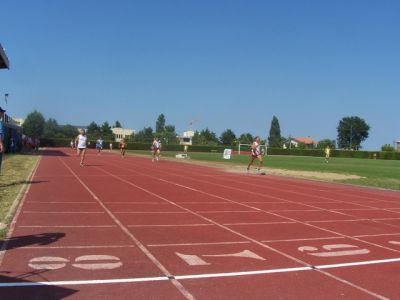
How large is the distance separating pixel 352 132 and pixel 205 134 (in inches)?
1975

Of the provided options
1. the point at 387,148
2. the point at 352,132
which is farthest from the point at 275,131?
the point at 387,148

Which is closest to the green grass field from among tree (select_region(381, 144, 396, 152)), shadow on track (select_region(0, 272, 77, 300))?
shadow on track (select_region(0, 272, 77, 300))

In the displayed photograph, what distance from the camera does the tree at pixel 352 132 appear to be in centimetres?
16888

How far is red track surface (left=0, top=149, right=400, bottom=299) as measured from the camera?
5699mm

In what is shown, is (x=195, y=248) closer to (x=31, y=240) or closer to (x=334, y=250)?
(x=334, y=250)

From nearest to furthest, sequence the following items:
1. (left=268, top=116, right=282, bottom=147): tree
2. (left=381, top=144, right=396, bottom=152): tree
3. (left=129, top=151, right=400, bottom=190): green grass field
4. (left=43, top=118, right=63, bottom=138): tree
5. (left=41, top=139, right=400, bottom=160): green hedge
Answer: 1. (left=129, top=151, right=400, bottom=190): green grass field
2. (left=41, top=139, right=400, bottom=160): green hedge
3. (left=381, top=144, right=396, bottom=152): tree
4. (left=43, top=118, right=63, bottom=138): tree
5. (left=268, top=116, right=282, bottom=147): tree

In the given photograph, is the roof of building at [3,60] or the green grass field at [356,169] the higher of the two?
the roof of building at [3,60]

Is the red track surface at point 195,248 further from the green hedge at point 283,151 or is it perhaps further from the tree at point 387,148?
the tree at point 387,148

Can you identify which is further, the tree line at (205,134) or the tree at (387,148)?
the tree line at (205,134)

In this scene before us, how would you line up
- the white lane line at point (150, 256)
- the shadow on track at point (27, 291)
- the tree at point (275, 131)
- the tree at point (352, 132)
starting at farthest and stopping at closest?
the tree at point (275, 131), the tree at point (352, 132), the white lane line at point (150, 256), the shadow on track at point (27, 291)

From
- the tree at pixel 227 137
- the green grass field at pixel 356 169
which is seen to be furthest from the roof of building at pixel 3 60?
the tree at pixel 227 137

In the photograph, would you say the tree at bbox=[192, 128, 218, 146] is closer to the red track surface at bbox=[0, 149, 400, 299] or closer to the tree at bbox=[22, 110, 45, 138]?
the tree at bbox=[22, 110, 45, 138]

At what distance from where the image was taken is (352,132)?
170 metres

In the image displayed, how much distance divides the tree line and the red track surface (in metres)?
99.7
